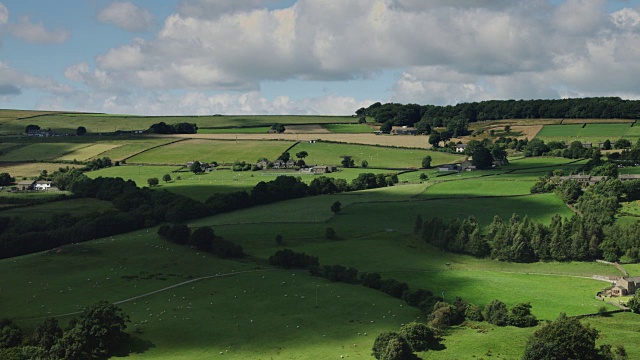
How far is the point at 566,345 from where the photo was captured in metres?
73.6

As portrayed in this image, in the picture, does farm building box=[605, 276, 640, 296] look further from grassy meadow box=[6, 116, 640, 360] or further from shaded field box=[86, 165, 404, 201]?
shaded field box=[86, 165, 404, 201]

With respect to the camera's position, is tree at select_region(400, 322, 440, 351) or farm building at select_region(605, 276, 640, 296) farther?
farm building at select_region(605, 276, 640, 296)

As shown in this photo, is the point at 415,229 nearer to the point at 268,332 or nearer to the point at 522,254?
the point at 522,254

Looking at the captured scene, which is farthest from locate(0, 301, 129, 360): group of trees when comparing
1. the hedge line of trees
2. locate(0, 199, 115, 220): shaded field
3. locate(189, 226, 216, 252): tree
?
locate(0, 199, 115, 220): shaded field

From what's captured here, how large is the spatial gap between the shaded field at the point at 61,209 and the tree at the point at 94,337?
61.9 m

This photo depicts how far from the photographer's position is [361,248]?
12306 centimetres

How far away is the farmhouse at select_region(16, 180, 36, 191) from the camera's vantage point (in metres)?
181

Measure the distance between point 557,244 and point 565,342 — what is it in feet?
161

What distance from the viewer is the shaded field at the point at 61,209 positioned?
14750 cm

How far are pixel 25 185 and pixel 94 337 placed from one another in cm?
10762

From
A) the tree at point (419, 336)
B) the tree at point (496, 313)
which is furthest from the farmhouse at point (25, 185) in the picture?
the tree at point (496, 313)

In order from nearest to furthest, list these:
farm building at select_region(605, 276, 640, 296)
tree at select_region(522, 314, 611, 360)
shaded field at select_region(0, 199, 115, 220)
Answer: tree at select_region(522, 314, 611, 360)
farm building at select_region(605, 276, 640, 296)
shaded field at select_region(0, 199, 115, 220)

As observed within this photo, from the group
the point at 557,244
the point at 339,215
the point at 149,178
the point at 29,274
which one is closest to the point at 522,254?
the point at 557,244

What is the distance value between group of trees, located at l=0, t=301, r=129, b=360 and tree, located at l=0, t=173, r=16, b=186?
342 ft
